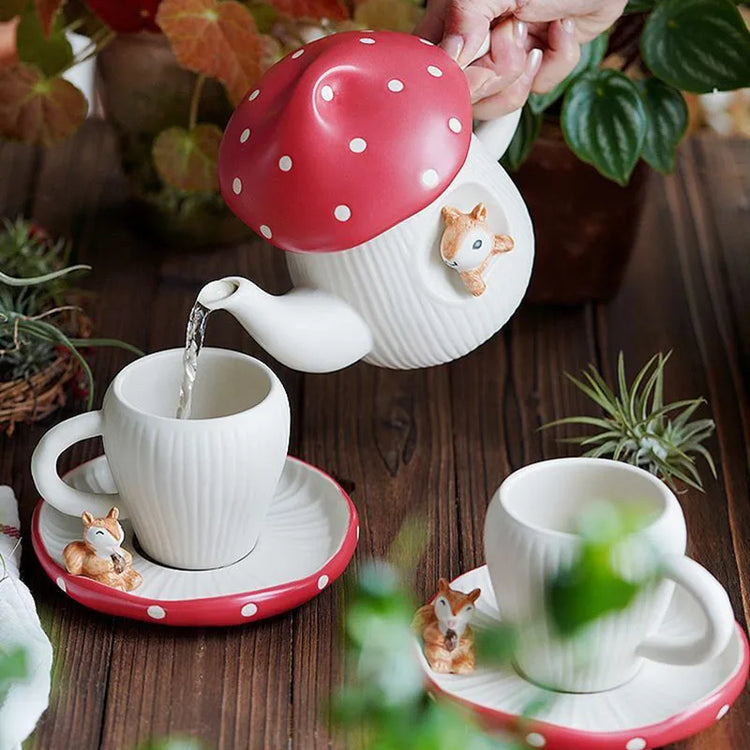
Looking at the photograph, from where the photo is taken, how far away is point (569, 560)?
2.22 ft

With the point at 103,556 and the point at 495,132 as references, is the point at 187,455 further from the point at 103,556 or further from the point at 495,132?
the point at 495,132

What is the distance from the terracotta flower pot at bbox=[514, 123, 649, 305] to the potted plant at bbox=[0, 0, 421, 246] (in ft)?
0.76

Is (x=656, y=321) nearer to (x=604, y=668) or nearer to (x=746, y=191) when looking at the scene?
(x=746, y=191)

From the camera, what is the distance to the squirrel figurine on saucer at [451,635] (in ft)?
2.57

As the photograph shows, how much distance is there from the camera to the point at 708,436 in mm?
1128

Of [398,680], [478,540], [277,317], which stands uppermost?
[398,680]

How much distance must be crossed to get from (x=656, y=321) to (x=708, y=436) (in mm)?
259

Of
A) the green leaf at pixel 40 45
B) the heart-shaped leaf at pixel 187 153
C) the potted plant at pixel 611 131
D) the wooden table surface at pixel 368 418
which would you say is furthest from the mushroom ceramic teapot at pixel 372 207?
the green leaf at pixel 40 45

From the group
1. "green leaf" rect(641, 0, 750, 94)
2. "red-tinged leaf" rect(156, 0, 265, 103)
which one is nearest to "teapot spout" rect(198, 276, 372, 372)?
"red-tinged leaf" rect(156, 0, 265, 103)

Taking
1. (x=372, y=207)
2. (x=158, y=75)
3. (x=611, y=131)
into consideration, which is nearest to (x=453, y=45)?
(x=372, y=207)

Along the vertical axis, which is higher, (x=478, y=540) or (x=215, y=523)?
(x=215, y=523)

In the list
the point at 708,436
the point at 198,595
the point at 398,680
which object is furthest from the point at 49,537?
the point at 398,680

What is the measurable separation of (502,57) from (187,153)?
51cm

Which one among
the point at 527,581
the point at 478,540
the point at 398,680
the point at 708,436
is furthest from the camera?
the point at 708,436
